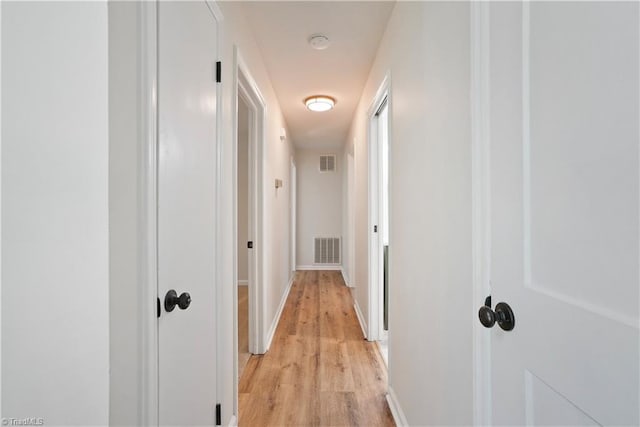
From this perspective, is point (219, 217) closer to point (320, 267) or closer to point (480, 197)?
point (480, 197)

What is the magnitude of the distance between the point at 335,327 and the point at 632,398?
2.76m

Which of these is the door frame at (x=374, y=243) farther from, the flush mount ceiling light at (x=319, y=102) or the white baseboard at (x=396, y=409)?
the white baseboard at (x=396, y=409)

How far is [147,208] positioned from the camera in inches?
33.4

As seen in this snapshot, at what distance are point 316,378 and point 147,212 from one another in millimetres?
1794

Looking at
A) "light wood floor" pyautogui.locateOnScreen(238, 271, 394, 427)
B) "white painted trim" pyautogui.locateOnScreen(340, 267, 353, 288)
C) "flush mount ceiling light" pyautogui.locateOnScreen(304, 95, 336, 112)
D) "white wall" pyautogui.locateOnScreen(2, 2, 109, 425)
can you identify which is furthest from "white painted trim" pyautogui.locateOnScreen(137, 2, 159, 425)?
"white painted trim" pyautogui.locateOnScreen(340, 267, 353, 288)

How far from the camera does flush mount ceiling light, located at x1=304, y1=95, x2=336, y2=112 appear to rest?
3207 millimetres

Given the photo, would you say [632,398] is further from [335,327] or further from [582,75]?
[335,327]

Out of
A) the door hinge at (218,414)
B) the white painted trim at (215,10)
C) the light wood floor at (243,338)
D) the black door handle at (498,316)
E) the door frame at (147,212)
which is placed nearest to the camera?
the black door handle at (498,316)

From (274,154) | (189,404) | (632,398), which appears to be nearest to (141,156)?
(189,404)

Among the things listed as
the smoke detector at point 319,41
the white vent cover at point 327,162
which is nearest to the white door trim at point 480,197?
the smoke detector at point 319,41

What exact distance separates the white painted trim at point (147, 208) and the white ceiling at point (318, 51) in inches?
46.8

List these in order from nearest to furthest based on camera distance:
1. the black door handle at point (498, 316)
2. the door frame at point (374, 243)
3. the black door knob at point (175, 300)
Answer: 1. the black door handle at point (498, 316)
2. the black door knob at point (175, 300)
3. the door frame at point (374, 243)

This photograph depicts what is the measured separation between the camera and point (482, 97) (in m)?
0.84

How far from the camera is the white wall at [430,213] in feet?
3.19
